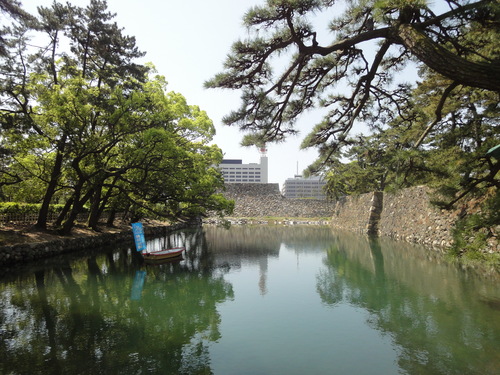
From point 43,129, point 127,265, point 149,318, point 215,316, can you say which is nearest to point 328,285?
point 215,316

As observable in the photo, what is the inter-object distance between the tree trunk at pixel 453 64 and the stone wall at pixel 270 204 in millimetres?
32325

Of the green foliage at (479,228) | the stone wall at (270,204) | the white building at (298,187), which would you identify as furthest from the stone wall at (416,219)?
the white building at (298,187)

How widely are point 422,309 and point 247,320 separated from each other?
2.98m

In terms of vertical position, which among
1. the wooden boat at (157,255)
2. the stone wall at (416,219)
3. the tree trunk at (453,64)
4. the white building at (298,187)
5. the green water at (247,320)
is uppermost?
the white building at (298,187)

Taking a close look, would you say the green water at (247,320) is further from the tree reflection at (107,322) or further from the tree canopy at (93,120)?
the tree canopy at (93,120)

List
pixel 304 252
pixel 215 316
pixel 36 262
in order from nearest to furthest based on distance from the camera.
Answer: pixel 215 316 < pixel 36 262 < pixel 304 252

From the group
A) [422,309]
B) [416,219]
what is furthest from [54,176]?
[416,219]

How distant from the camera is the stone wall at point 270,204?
116 feet

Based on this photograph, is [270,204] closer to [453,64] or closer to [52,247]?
[52,247]

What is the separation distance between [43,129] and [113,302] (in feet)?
21.7

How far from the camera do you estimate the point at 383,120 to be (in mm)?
5105

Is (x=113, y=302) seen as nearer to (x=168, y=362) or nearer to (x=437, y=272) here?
(x=168, y=362)

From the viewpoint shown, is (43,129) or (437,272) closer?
(437,272)

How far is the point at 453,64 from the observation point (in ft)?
7.88
